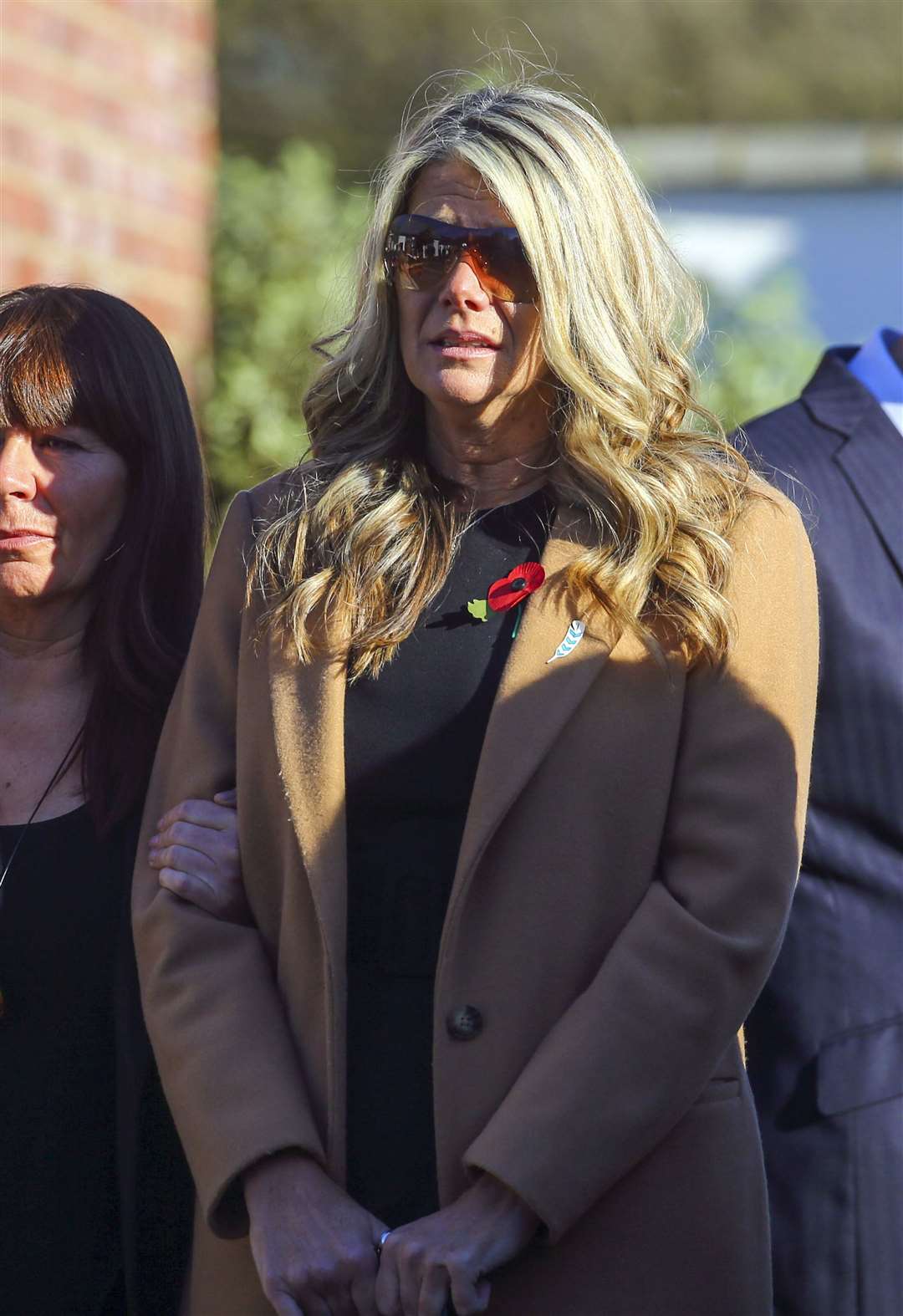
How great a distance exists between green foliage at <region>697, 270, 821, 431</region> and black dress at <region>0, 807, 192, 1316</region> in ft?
13.9

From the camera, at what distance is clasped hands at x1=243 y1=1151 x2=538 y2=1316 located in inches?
86.8

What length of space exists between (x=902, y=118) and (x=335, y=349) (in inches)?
345

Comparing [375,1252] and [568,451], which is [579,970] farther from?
[568,451]

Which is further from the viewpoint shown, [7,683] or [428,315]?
[7,683]

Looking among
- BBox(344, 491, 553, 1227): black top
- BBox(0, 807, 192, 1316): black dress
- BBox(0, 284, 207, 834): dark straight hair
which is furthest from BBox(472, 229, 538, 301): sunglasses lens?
BBox(0, 807, 192, 1316): black dress

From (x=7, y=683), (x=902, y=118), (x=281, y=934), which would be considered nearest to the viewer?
(x=281, y=934)

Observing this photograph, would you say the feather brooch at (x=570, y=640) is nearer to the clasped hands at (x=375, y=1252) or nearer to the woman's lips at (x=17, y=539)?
the clasped hands at (x=375, y=1252)

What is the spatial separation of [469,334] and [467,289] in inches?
2.6

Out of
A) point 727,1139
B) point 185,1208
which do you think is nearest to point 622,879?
point 727,1139

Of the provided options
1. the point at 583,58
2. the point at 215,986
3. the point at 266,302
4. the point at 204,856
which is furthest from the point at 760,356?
the point at 215,986

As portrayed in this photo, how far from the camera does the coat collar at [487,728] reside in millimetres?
2354

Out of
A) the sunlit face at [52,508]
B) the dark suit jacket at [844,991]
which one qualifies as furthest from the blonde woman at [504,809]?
the dark suit jacket at [844,991]

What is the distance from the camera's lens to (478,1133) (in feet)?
7.58

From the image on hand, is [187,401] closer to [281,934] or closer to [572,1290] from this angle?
[281,934]
